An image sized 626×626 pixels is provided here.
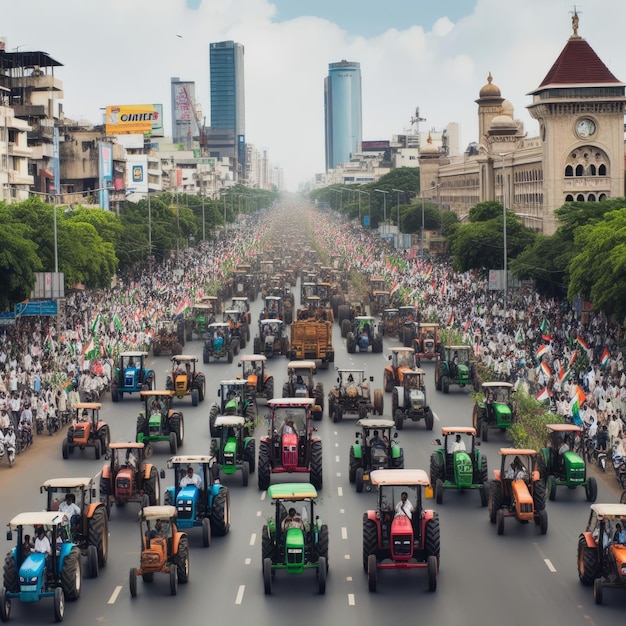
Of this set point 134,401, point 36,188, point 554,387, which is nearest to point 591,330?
point 554,387

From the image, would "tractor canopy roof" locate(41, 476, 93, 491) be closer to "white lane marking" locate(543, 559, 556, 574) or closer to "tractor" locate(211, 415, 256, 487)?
"tractor" locate(211, 415, 256, 487)

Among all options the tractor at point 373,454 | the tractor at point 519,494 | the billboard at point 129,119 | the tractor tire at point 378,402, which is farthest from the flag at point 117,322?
the billboard at point 129,119

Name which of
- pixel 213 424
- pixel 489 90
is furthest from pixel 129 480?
pixel 489 90

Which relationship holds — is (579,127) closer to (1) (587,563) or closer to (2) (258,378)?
(2) (258,378)

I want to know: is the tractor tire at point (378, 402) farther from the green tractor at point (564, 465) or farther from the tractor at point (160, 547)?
the tractor at point (160, 547)

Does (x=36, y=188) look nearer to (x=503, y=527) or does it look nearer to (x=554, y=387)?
(x=554, y=387)

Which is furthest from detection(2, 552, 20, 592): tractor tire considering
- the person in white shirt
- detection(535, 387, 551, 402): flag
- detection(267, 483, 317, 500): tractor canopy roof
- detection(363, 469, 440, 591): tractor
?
detection(535, 387, 551, 402): flag
